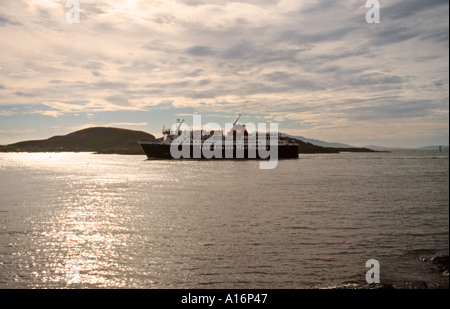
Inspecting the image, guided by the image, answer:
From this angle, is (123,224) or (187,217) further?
(187,217)

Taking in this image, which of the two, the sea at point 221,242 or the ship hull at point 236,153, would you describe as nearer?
the sea at point 221,242

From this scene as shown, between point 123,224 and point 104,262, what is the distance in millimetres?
7070

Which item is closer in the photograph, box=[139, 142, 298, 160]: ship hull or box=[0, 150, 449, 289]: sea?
box=[0, 150, 449, 289]: sea

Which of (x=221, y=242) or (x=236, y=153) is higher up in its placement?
(x=236, y=153)

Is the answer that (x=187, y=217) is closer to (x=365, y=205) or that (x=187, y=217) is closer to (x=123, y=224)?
(x=123, y=224)

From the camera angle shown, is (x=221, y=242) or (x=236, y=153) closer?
(x=221, y=242)

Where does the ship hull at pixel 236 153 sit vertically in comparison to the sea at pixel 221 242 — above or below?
above

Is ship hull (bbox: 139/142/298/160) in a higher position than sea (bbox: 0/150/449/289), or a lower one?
higher
